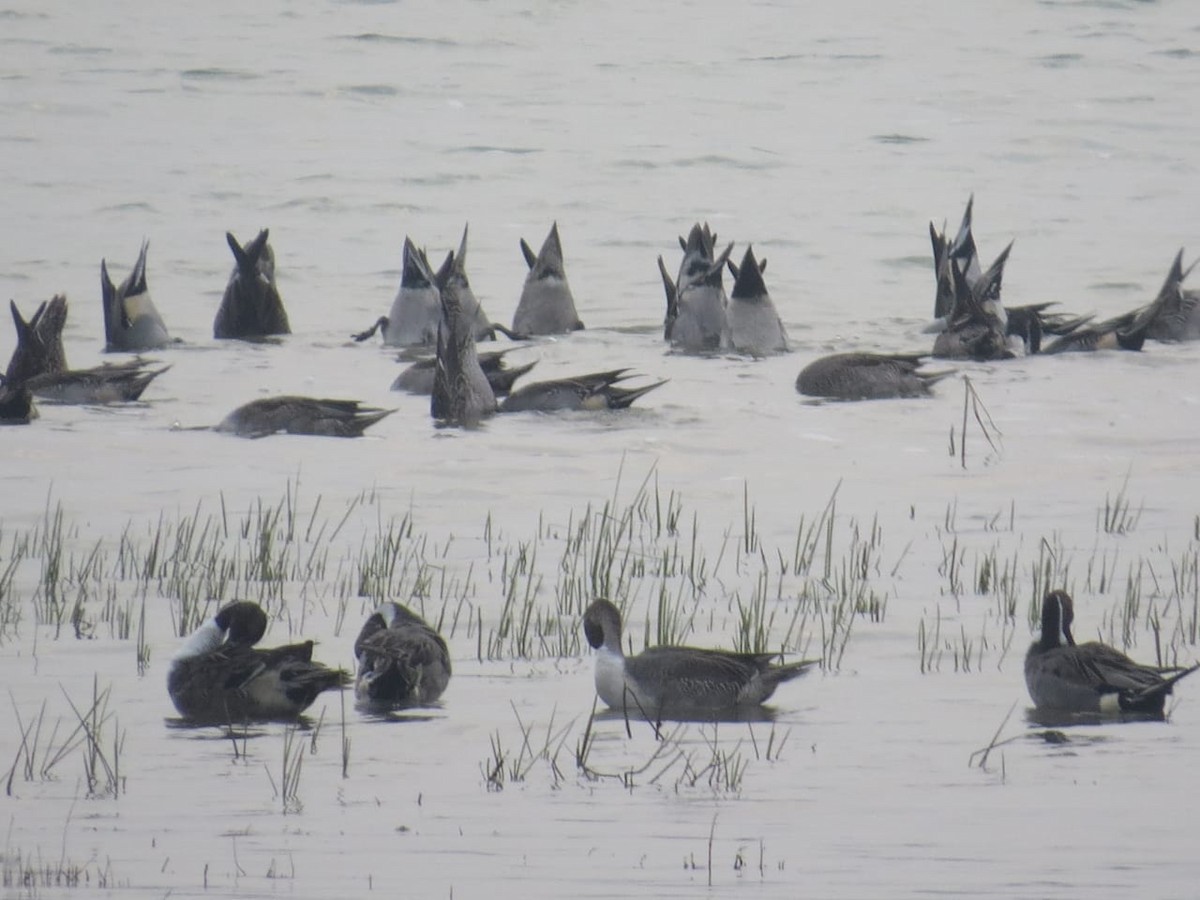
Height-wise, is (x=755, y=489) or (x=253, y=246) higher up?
(x=253, y=246)

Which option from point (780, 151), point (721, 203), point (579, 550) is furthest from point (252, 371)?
point (780, 151)

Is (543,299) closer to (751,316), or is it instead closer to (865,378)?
(751,316)

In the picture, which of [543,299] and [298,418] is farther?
[543,299]

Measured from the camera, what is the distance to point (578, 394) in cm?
1182

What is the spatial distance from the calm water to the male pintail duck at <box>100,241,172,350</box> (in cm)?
26

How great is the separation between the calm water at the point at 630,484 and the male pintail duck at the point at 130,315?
0.84 ft

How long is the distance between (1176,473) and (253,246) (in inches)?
310

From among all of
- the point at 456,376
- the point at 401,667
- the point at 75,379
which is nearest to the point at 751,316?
the point at 456,376

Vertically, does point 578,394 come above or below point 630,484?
above

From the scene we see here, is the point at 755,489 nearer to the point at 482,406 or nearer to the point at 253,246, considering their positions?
the point at 482,406

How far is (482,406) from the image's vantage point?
11.8 metres

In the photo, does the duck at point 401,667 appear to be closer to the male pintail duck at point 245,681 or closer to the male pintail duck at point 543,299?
the male pintail duck at point 245,681

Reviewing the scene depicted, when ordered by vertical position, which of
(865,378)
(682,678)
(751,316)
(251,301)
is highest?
(251,301)

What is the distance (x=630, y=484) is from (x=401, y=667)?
4.32m
